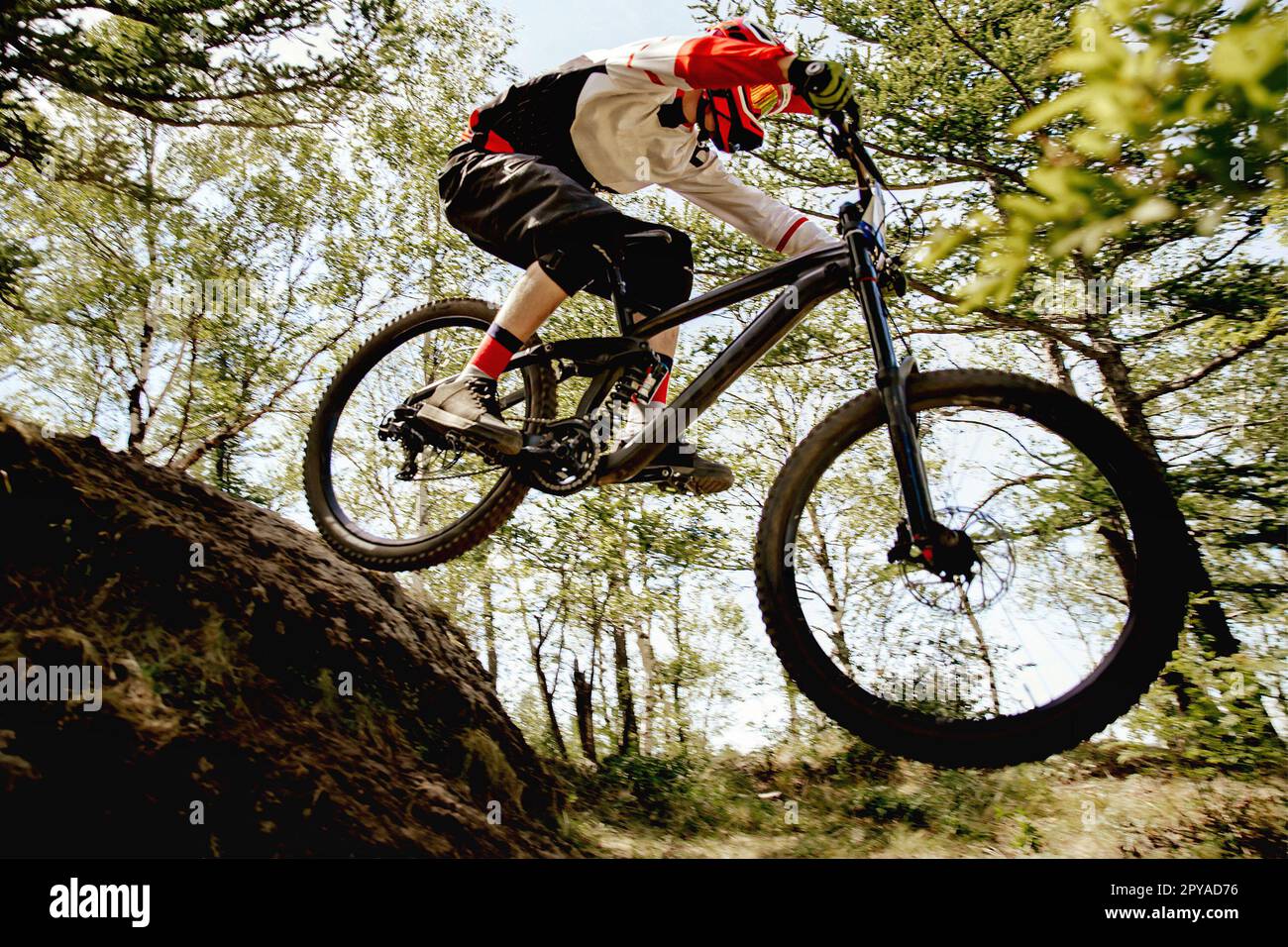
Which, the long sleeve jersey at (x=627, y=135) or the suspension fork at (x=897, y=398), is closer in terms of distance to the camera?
the suspension fork at (x=897, y=398)

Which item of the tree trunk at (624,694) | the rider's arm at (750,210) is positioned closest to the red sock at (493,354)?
the rider's arm at (750,210)

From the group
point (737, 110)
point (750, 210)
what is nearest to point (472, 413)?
point (750, 210)

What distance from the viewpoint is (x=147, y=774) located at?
130 inches

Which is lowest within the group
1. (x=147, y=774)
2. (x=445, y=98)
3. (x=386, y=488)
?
(x=147, y=774)

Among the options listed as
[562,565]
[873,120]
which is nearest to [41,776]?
[873,120]

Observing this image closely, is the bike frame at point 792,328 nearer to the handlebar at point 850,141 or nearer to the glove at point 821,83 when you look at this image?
the handlebar at point 850,141

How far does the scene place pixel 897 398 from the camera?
7.54 ft

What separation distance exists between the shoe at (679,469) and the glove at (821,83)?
111 centimetres

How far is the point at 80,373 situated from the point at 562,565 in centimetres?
1124

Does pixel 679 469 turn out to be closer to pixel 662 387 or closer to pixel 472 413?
pixel 662 387

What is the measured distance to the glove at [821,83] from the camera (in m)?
2.28

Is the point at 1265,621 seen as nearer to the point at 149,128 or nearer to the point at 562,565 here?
the point at 562,565

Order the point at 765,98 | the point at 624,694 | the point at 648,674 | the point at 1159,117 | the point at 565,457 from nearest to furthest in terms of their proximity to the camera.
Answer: the point at 1159,117
the point at 565,457
the point at 765,98
the point at 624,694
the point at 648,674

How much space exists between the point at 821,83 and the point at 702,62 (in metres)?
0.45
